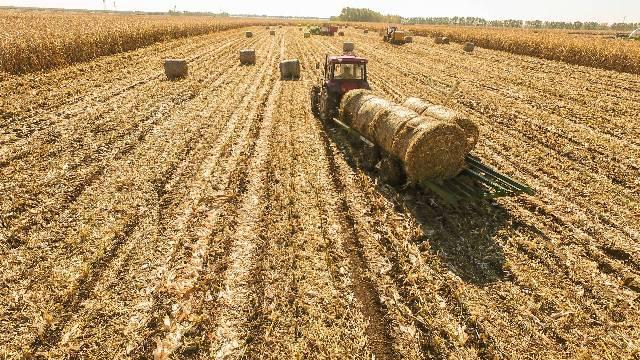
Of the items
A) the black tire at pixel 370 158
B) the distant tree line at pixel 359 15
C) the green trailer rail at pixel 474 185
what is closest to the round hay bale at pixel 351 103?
the black tire at pixel 370 158

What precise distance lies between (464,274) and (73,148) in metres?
A: 11.1

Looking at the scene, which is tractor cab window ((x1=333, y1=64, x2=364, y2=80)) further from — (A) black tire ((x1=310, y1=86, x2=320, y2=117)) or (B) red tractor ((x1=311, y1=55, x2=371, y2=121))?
(A) black tire ((x1=310, y1=86, x2=320, y2=117))

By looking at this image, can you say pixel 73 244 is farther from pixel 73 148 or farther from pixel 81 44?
pixel 81 44

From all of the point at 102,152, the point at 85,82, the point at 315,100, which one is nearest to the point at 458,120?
the point at 315,100

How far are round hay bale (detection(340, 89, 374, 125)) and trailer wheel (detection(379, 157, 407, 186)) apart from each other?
7.66 feet

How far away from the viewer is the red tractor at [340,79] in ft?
40.2

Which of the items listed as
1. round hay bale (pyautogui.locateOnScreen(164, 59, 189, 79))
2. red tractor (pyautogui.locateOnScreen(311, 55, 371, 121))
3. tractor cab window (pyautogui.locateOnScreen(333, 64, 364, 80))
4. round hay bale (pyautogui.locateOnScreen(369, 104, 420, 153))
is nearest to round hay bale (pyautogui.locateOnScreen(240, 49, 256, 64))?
round hay bale (pyautogui.locateOnScreen(164, 59, 189, 79))

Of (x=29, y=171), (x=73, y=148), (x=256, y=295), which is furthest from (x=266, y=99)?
(x=256, y=295)

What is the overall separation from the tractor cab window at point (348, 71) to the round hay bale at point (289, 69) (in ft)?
26.5

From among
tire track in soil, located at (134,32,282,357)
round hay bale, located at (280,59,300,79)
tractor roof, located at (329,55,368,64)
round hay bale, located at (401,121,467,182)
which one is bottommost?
tire track in soil, located at (134,32,282,357)

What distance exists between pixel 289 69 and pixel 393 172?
13.3 meters

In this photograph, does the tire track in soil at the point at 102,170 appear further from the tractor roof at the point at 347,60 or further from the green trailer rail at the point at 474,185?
the green trailer rail at the point at 474,185

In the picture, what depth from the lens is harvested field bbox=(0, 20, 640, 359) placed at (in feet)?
16.5

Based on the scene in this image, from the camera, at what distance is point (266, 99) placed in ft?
53.4
